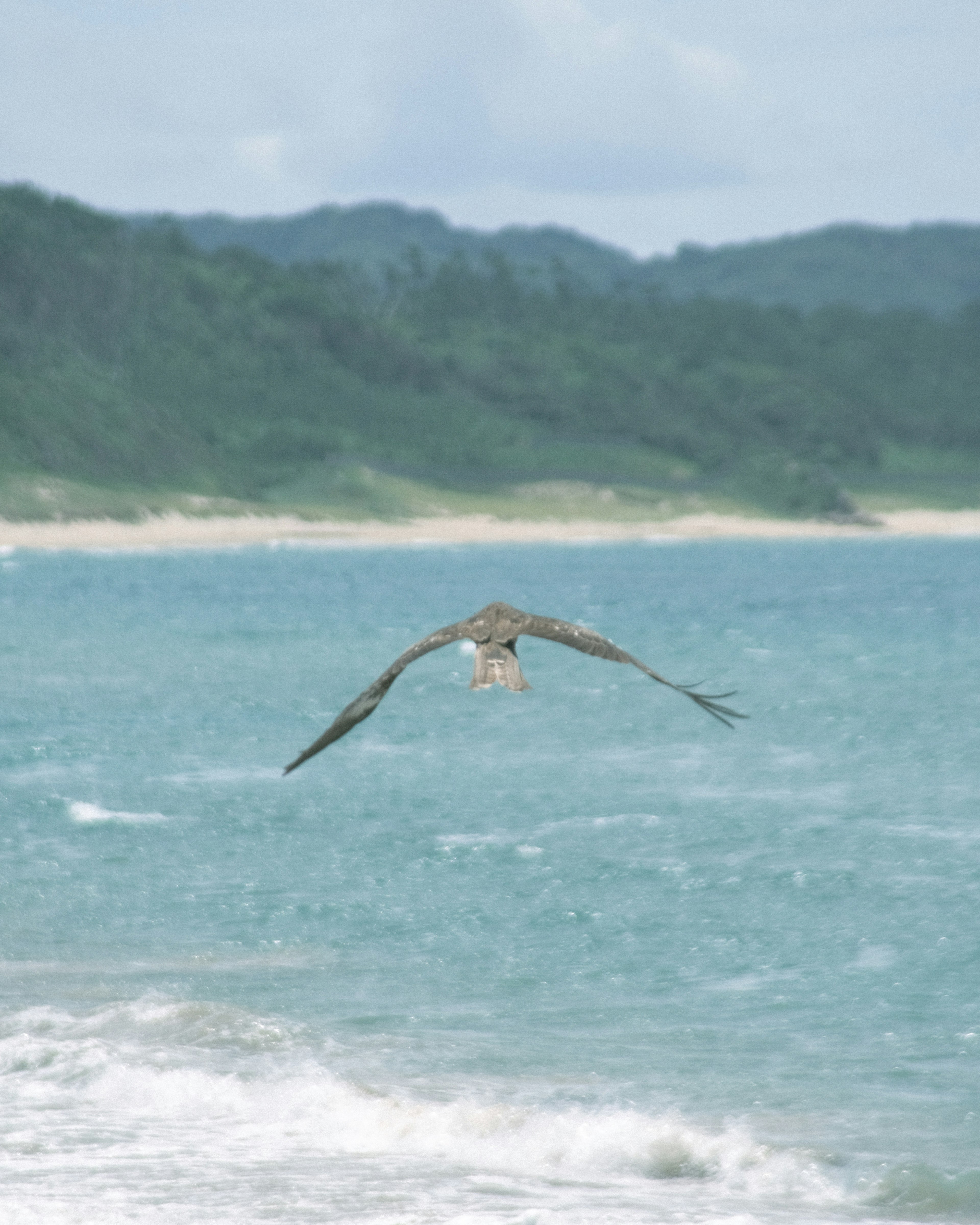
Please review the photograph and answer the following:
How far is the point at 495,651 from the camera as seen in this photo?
12953 millimetres

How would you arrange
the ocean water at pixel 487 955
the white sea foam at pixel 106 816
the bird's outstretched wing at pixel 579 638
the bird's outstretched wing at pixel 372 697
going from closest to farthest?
the bird's outstretched wing at pixel 372 697 < the bird's outstretched wing at pixel 579 638 < the ocean water at pixel 487 955 < the white sea foam at pixel 106 816

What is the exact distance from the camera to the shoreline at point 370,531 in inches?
6383

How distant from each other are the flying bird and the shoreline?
496ft

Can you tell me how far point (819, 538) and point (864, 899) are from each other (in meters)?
170

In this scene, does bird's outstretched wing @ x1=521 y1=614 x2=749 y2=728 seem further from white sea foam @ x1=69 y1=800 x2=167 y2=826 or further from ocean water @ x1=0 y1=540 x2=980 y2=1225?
white sea foam @ x1=69 y1=800 x2=167 y2=826

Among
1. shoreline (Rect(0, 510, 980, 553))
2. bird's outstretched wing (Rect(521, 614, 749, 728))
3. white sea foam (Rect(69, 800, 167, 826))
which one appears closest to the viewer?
bird's outstretched wing (Rect(521, 614, 749, 728))

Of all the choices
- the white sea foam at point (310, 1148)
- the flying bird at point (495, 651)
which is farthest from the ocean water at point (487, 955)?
the flying bird at point (495, 651)

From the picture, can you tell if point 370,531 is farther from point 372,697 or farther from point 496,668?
point 496,668

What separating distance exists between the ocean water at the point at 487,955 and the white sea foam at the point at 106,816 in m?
0.15

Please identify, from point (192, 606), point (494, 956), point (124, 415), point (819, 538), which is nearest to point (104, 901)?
point (494, 956)

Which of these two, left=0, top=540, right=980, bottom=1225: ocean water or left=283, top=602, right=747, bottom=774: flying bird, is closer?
left=283, top=602, right=747, bottom=774: flying bird

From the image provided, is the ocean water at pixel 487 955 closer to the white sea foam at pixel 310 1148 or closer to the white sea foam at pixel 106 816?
the white sea foam at pixel 310 1148

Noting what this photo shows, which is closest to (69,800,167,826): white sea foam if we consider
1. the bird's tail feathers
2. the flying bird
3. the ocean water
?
the ocean water

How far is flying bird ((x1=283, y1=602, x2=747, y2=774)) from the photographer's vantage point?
12492mm
